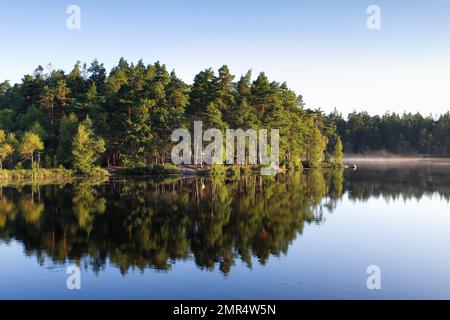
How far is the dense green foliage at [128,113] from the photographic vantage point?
67.6 m

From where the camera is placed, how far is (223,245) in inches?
911

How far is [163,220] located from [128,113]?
4448 cm

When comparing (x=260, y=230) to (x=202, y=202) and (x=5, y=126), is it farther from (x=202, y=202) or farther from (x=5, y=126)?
(x=5, y=126)

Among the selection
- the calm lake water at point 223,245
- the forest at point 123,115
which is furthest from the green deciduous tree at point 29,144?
the calm lake water at point 223,245

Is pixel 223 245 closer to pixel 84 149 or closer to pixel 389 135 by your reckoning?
pixel 84 149

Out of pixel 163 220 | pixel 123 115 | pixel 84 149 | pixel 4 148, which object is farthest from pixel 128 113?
pixel 163 220

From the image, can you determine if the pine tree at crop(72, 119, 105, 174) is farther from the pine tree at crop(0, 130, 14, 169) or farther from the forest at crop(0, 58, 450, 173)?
the pine tree at crop(0, 130, 14, 169)

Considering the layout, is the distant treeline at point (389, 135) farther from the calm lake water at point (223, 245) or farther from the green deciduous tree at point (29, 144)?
the calm lake water at point (223, 245)

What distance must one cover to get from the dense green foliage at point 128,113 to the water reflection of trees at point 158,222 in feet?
67.0

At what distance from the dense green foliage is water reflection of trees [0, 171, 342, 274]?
804 inches

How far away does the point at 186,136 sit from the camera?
6975 centimetres

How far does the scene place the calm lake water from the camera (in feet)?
55.2
